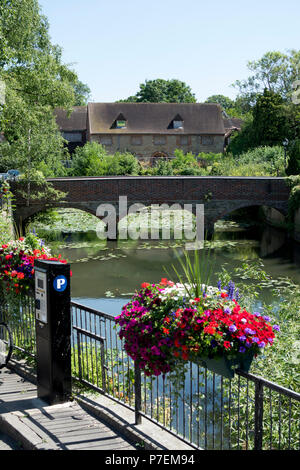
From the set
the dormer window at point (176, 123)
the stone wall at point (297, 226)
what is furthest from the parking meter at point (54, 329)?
the dormer window at point (176, 123)

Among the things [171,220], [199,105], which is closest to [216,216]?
[171,220]

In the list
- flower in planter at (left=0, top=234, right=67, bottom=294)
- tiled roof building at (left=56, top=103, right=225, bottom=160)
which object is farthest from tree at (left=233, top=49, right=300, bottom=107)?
flower in planter at (left=0, top=234, right=67, bottom=294)

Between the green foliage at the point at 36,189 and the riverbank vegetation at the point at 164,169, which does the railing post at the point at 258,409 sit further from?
the riverbank vegetation at the point at 164,169

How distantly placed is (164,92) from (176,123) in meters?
21.7

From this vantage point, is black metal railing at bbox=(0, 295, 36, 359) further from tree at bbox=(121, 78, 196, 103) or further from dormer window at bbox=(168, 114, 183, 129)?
tree at bbox=(121, 78, 196, 103)

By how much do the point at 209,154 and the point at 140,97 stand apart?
92.6ft

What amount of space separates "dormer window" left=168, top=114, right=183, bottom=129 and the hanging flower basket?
49.7 meters

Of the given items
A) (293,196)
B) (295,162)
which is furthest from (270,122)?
(293,196)

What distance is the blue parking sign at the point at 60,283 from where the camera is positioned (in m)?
5.12

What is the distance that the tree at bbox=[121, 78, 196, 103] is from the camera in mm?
71062

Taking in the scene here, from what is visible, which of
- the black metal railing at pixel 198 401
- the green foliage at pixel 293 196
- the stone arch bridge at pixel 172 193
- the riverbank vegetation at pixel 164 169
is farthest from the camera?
the riverbank vegetation at pixel 164 169

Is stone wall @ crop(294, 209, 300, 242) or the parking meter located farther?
stone wall @ crop(294, 209, 300, 242)

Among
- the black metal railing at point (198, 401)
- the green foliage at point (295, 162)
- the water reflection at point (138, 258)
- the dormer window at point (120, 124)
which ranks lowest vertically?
the water reflection at point (138, 258)

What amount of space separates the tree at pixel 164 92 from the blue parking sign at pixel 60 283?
223 ft
